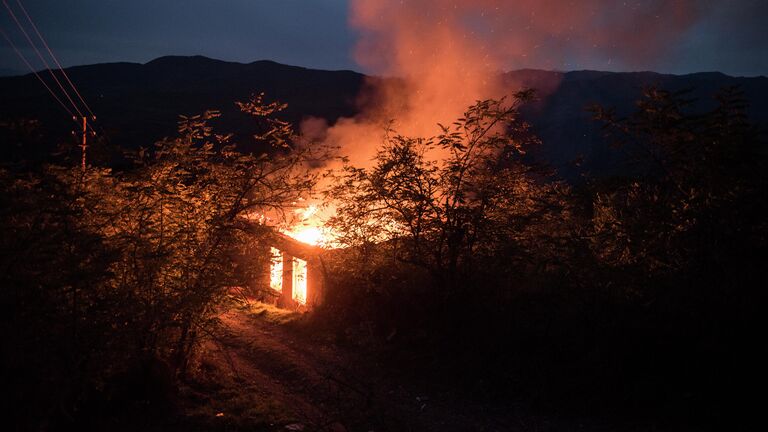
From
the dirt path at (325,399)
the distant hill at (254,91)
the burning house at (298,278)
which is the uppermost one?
the distant hill at (254,91)

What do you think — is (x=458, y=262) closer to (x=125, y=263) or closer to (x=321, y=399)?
(x=321, y=399)

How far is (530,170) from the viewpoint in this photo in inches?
407

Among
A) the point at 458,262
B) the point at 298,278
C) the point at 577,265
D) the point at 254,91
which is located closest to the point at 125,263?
the point at 458,262

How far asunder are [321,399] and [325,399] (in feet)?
0.32

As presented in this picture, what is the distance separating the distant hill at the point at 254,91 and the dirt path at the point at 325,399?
69.3m

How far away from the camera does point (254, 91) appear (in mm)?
110812

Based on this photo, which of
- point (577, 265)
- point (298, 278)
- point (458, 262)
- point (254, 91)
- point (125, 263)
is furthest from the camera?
point (254, 91)

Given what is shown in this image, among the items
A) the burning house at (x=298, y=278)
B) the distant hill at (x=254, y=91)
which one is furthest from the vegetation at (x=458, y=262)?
the distant hill at (x=254, y=91)

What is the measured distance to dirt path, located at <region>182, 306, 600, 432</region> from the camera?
7629mm

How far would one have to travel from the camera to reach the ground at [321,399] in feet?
24.9

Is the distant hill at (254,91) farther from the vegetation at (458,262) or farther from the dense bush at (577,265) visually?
the vegetation at (458,262)

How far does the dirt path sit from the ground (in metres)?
0.02

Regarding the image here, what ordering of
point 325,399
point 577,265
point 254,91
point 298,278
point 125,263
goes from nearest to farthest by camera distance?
point 125,263 < point 577,265 < point 325,399 < point 298,278 < point 254,91

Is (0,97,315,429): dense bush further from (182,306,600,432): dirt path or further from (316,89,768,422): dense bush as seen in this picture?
(316,89,768,422): dense bush
